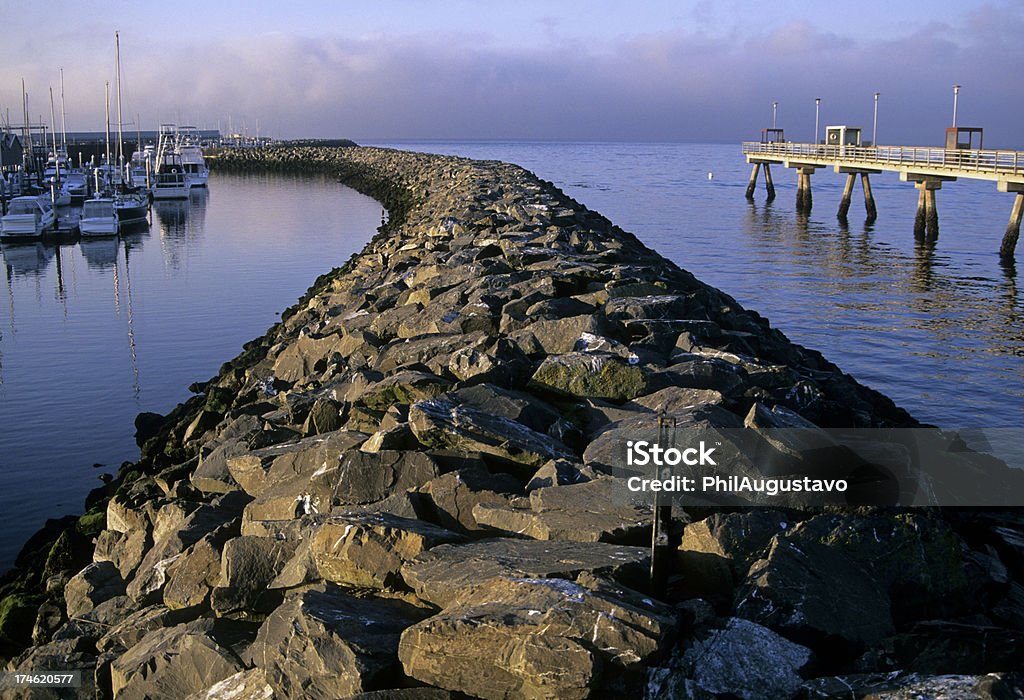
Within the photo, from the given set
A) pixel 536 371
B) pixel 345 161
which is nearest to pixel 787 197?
pixel 345 161

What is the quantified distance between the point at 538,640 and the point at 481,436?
2201 millimetres

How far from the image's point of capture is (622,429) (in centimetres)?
600

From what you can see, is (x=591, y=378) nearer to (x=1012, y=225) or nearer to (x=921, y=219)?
(x=1012, y=225)

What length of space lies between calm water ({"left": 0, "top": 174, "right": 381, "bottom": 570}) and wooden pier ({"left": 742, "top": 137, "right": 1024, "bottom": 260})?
1875cm

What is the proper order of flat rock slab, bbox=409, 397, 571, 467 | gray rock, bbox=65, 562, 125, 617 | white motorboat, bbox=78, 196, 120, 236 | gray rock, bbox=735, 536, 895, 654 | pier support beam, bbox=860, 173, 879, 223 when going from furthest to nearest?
pier support beam, bbox=860, 173, 879, 223
white motorboat, bbox=78, 196, 120, 236
gray rock, bbox=65, 562, 125, 617
flat rock slab, bbox=409, 397, 571, 467
gray rock, bbox=735, 536, 895, 654

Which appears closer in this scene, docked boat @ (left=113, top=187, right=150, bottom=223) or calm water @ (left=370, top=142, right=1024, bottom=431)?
calm water @ (left=370, top=142, right=1024, bottom=431)

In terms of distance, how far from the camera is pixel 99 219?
35.5 meters

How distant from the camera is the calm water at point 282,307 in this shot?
12.5m

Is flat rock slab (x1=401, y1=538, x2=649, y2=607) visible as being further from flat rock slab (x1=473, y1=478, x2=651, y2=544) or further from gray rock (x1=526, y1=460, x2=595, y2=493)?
gray rock (x1=526, y1=460, x2=595, y2=493)

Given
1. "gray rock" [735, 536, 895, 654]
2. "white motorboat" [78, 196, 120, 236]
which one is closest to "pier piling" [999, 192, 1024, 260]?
"gray rock" [735, 536, 895, 654]

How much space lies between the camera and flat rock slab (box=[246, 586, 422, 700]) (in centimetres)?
401

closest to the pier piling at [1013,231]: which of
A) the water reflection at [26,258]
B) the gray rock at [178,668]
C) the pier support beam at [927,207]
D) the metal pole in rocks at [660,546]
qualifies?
the pier support beam at [927,207]

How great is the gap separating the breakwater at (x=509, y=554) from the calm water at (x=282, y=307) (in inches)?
133

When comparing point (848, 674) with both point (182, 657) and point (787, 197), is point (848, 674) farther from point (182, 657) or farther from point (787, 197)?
point (787, 197)
